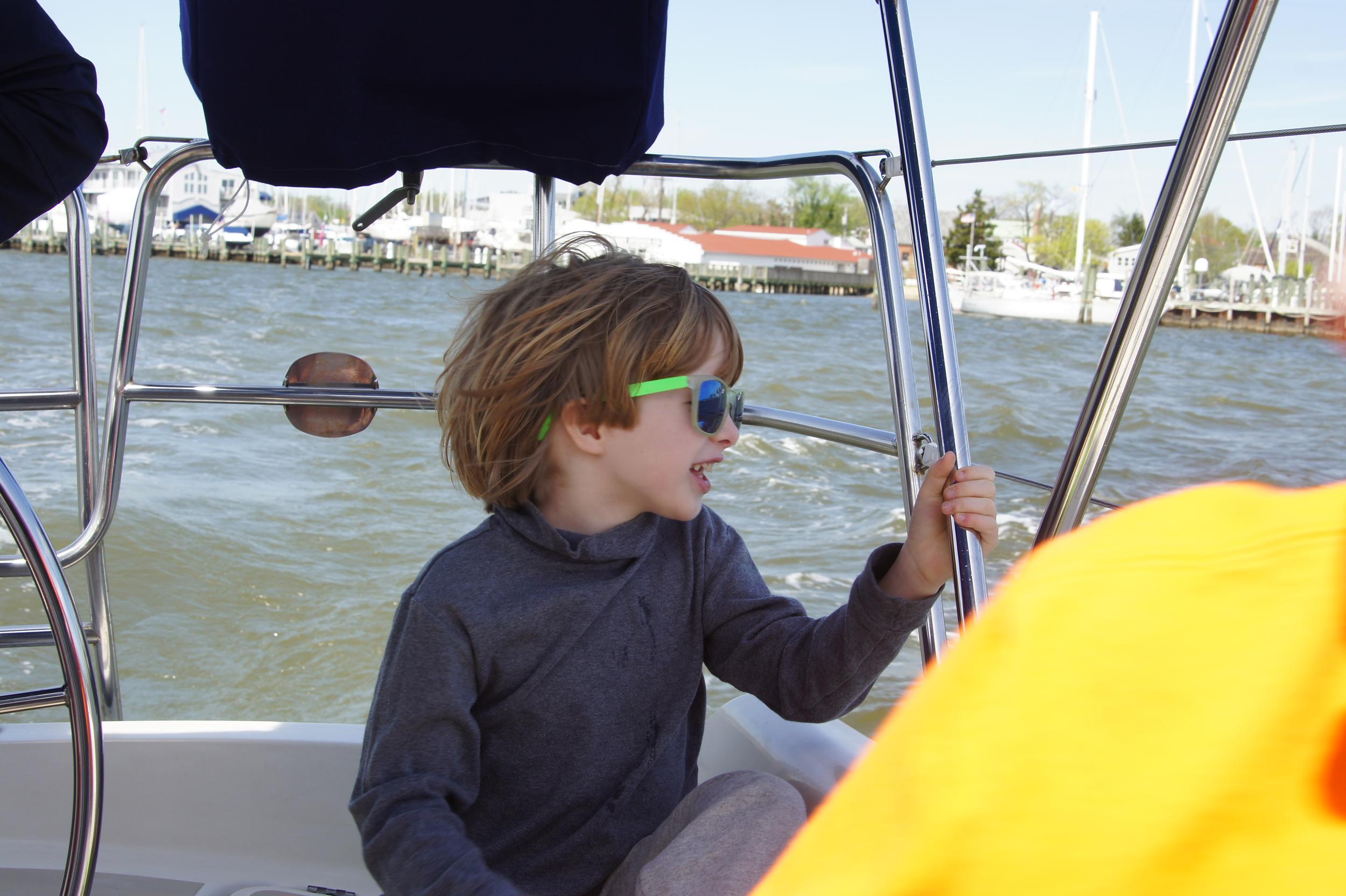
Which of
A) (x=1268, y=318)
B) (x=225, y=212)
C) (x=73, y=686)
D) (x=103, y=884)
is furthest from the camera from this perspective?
(x=1268, y=318)

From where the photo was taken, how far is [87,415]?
4.82 ft

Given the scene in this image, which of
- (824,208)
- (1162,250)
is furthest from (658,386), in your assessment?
Result: (824,208)

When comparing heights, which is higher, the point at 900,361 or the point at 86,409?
the point at 900,361

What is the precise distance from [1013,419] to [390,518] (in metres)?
4.57

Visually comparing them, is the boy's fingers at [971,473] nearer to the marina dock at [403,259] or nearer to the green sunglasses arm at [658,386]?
the green sunglasses arm at [658,386]

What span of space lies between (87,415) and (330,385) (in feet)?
1.03

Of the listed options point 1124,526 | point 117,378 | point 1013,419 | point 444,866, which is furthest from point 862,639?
point 1013,419

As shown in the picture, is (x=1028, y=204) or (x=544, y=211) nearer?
(x=544, y=211)

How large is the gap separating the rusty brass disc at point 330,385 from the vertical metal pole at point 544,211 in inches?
10.5

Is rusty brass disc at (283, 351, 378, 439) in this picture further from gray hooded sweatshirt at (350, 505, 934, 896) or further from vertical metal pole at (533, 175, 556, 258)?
gray hooded sweatshirt at (350, 505, 934, 896)

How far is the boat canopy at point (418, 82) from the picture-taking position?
126 centimetres

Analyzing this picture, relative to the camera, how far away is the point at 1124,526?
29 cm

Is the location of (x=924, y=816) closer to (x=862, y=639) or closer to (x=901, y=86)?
(x=862, y=639)

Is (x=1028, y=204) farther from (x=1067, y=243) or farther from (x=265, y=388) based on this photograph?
(x=1067, y=243)
